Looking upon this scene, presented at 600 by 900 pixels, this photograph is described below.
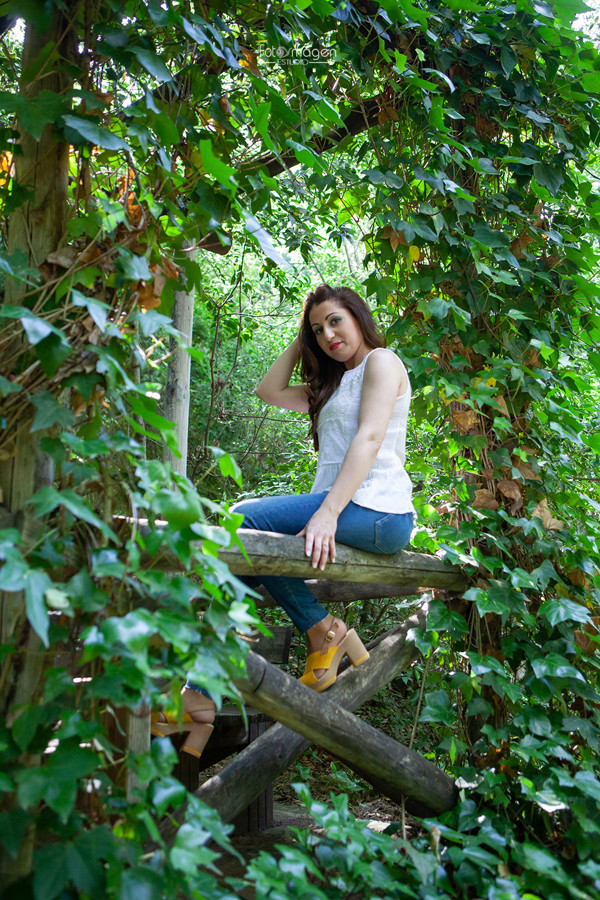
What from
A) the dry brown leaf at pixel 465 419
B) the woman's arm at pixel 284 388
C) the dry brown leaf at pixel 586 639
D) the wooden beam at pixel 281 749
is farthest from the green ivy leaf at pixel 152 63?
the dry brown leaf at pixel 586 639

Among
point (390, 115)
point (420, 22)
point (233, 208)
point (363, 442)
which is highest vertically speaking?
point (420, 22)

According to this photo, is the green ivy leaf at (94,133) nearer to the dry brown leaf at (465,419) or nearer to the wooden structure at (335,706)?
the wooden structure at (335,706)

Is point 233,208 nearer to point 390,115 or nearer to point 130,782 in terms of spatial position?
point 390,115

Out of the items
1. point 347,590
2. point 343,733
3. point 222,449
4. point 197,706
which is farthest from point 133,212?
point 347,590

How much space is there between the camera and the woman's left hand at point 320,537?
2068mm

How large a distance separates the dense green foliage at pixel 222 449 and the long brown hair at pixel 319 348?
0.38ft

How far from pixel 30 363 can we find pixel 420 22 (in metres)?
1.73

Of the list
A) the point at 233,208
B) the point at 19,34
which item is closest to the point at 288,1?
the point at 233,208

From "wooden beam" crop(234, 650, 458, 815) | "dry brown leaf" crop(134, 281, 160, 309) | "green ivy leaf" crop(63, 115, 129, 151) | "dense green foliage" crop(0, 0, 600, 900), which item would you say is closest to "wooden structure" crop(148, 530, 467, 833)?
"wooden beam" crop(234, 650, 458, 815)

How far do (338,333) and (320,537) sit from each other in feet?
2.77

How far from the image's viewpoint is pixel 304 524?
2.28m

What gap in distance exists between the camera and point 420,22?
229cm

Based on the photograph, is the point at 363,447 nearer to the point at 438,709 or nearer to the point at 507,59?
the point at 438,709

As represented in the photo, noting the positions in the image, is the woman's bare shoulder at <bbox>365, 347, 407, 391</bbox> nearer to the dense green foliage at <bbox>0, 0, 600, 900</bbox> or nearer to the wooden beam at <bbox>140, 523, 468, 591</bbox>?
the dense green foliage at <bbox>0, 0, 600, 900</bbox>
